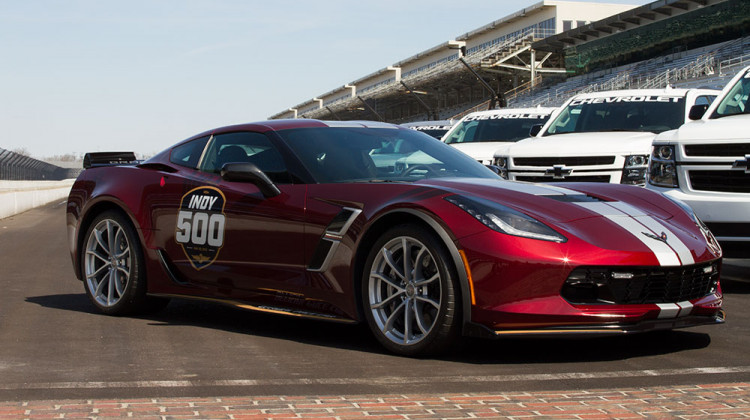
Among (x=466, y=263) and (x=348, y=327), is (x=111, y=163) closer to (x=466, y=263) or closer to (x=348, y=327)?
(x=348, y=327)

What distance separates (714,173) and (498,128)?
27.8ft

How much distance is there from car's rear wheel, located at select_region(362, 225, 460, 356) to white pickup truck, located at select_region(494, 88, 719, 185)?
20.7 ft

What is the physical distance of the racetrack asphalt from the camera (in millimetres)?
3957

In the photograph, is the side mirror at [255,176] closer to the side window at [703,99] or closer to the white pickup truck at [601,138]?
the white pickup truck at [601,138]

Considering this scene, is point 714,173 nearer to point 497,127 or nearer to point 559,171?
point 559,171

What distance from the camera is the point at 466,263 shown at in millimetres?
4969

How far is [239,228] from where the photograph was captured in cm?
618

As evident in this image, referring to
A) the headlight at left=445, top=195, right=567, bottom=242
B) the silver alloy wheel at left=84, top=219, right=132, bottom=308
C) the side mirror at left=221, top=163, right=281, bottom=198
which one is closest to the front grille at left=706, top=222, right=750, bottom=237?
the headlight at left=445, top=195, right=567, bottom=242

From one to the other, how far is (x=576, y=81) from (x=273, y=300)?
5480 centimetres

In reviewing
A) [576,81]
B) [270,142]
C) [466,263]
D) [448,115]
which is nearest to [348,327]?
[270,142]

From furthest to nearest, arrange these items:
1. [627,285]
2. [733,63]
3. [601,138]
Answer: [733,63] → [601,138] → [627,285]

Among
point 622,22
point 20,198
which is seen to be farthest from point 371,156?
point 622,22

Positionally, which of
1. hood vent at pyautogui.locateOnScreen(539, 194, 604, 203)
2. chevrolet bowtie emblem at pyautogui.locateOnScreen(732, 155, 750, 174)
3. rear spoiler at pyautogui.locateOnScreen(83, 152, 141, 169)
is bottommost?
hood vent at pyautogui.locateOnScreen(539, 194, 604, 203)

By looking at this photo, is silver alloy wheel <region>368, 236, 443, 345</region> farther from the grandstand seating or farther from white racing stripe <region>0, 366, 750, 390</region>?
the grandstand seating
